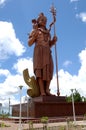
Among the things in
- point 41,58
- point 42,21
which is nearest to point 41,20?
point 42,21

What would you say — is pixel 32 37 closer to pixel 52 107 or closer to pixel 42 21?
pixel 42 21

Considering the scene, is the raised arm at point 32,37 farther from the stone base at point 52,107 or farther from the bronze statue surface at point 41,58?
the stone base at point 52,107

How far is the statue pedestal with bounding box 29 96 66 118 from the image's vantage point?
37.9ft

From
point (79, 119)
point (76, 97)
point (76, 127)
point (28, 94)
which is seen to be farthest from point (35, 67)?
point (76, 97)

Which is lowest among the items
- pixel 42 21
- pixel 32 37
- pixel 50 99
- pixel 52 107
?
pixel 52 107

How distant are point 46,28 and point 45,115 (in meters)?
4.14

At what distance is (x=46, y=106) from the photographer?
38.6ft

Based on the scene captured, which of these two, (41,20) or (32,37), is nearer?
(32,37)

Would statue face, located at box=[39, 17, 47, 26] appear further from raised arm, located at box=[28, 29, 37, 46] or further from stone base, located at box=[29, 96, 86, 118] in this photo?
stone base, located at box=[29, 96, 86, 118]

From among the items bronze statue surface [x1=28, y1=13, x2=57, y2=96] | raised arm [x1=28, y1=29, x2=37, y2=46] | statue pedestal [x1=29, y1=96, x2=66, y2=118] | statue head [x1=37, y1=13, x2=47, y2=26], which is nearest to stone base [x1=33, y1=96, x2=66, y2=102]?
statue pedestal [x1=29, y1=96, x2=66, y2=118]

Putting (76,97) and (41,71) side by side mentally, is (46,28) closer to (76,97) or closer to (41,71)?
(41,71)

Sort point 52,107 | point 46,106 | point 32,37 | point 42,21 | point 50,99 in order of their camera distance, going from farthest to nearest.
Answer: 1. point 42,21
2. point 32,37
3. point 50,99
4. point 52,107
5. point 46,106

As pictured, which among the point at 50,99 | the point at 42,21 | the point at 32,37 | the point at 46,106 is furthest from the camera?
the point at 42,21

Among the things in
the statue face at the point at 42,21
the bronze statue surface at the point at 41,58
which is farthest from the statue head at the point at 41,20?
the bronze statue surface at the point at 41,58
